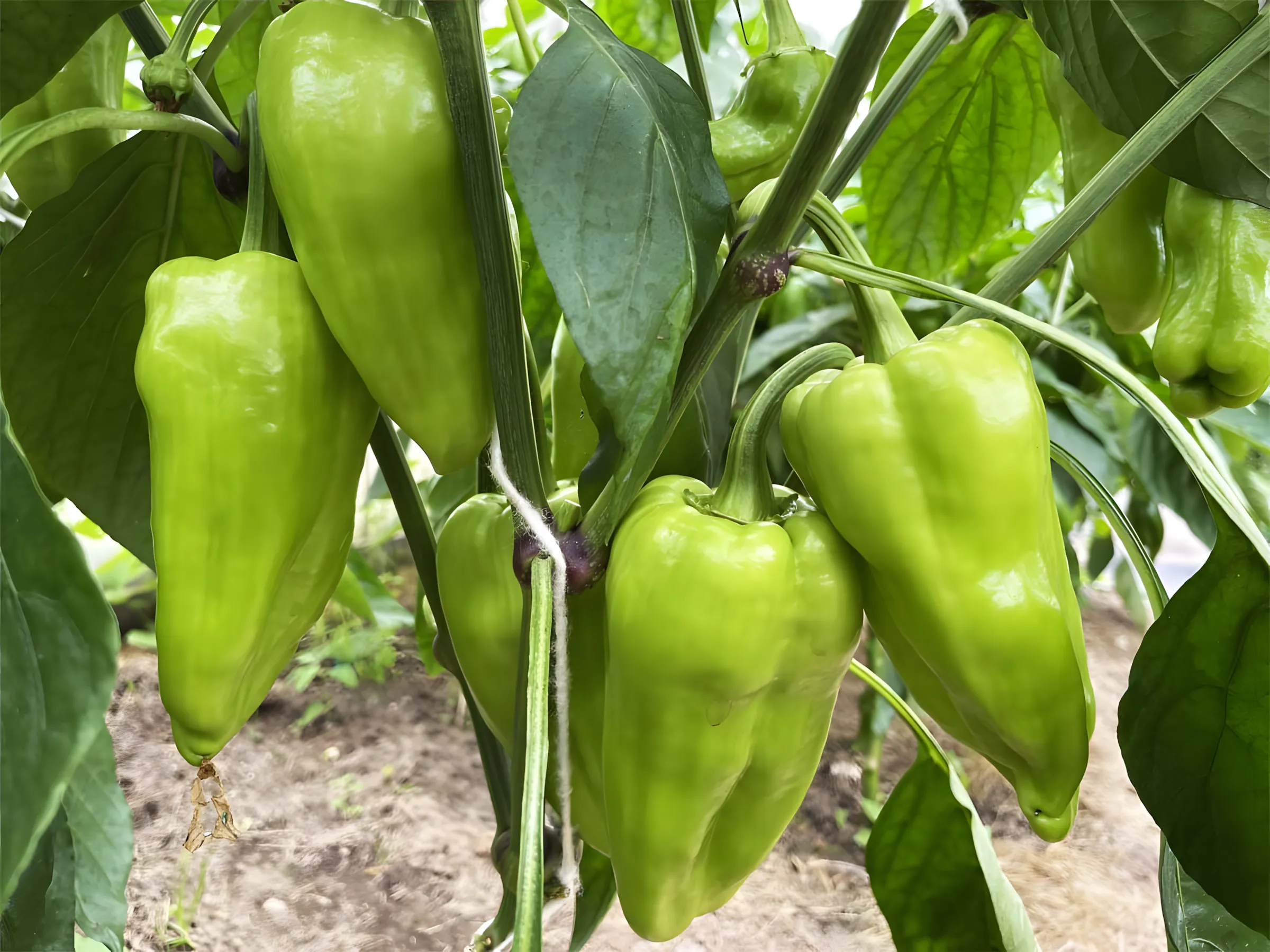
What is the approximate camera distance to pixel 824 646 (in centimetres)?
35

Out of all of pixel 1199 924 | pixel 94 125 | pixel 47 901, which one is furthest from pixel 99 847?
pixel 1199 924

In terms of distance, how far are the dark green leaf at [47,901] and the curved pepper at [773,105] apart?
16.3 inches

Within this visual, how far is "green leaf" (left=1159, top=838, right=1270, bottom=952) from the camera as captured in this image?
0.43m

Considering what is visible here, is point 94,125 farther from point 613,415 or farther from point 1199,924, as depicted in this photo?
point 1199,924

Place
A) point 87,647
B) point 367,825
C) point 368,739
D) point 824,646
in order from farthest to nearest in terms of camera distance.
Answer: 1. point 368,739
2. point 367,825
3. point 824,646
4. point 87,647

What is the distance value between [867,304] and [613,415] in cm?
15

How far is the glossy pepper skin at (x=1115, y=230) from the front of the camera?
1.39 feet

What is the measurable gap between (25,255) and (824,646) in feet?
1.20

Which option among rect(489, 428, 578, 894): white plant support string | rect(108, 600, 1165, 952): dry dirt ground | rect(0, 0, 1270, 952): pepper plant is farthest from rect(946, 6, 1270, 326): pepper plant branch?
rect(108, 600, 1165, 952): dry dirt ground

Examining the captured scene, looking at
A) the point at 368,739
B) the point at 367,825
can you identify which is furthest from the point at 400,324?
the point at 368,739

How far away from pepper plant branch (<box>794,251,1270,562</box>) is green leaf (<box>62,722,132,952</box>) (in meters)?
0.36

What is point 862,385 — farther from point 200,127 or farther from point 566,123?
point 200,127

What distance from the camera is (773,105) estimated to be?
1.38 feet

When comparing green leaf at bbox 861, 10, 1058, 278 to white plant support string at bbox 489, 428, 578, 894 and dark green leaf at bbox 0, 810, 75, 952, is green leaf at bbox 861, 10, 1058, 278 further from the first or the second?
dark green leaf at bbox 0, 810, 75, 952
